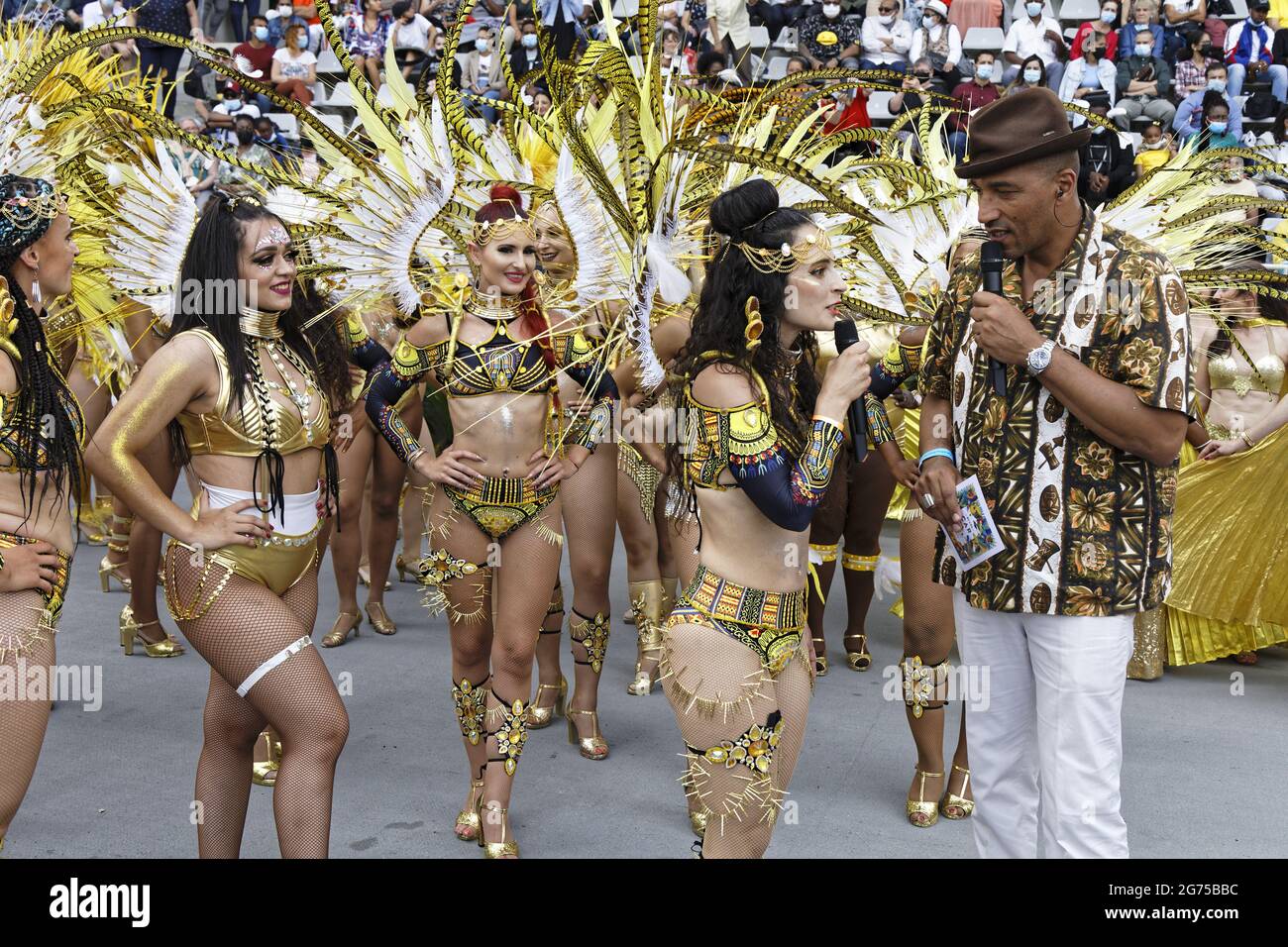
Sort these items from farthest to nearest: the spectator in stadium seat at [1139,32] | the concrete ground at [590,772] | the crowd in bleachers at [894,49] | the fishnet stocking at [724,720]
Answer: the spectator in stadium seat at [1139,32] → the crowd in bleachers at [894,49] → the concrete ground at [590,772] → the fishnet stocking at [724,720]

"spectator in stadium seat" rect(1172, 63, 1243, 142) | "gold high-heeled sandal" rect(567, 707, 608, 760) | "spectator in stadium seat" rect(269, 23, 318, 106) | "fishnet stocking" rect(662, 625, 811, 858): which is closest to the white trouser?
"fishnet stocking" rect(662, 625, 811, 858)

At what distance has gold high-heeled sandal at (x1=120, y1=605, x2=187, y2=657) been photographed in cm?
515

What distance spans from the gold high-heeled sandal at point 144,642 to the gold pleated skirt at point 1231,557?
407cm

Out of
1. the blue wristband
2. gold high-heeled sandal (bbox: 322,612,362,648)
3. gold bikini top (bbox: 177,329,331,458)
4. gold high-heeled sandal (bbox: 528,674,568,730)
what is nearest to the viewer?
the blue wristband

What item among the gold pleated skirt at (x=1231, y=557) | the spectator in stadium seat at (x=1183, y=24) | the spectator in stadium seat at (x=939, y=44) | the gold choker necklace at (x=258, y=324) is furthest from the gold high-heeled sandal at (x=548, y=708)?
the spectator in stadium seat at (x=1183, y=24)

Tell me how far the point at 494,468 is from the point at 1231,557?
319cm

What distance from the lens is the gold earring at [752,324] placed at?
267cm

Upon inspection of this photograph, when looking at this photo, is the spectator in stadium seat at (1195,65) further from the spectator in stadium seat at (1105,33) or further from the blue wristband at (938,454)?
the blue wristband at (938,454)

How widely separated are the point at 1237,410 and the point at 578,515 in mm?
2785

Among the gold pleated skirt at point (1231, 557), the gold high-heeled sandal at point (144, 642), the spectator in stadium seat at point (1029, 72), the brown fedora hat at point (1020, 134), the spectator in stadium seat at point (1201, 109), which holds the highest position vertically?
the spectator in stadium seat at point (1029, 72)

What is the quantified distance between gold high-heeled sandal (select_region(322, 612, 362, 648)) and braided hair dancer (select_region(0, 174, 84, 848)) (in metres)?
2.68

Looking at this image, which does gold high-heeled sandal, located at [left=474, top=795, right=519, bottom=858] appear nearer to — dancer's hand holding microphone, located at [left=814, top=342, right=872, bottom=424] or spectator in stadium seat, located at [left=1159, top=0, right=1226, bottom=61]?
dancer's hand holding microphone, located at [left=814, top=342, right=872, bottom=424]
